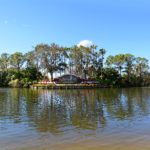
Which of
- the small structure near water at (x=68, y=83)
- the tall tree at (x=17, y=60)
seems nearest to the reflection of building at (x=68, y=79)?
the small structure near water at (x=68, y=83)

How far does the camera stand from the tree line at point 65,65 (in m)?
112

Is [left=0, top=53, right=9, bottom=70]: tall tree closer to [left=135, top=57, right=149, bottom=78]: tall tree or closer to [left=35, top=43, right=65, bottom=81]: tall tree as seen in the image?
[left=35, top=43, right=65, bottom=81]: tall tree

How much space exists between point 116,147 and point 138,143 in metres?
1.41

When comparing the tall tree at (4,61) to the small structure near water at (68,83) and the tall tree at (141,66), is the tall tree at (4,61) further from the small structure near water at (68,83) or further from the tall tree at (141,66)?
the tall tree at (141,66)

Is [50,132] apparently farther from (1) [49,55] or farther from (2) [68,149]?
(1) [49,55]

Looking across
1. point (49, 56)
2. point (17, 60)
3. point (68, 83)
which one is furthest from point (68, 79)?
point (17, 60)

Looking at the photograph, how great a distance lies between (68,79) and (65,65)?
19.3ft

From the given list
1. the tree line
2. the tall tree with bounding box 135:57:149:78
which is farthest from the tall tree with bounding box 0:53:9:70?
the tall tree with bounding box 135:57:149:78

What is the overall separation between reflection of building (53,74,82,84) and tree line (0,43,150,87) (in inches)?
107

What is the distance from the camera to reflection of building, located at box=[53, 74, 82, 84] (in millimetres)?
115894

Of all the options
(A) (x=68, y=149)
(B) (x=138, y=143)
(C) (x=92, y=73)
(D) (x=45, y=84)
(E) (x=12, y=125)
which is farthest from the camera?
(C) (x=92, y=73)

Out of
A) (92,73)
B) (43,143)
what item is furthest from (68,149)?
(92,73)

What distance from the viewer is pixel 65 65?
118 m

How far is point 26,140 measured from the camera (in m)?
16.2
